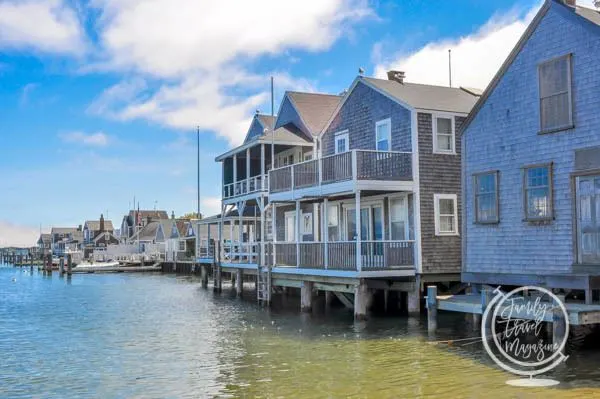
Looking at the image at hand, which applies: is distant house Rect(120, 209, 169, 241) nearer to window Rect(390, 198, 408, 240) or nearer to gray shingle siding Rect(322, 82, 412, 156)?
gray shingle siding Rect(322, 82, 412, 156)

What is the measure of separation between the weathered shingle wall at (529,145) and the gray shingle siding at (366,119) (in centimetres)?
358

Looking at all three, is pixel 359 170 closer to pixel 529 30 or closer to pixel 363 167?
pixel 363 167

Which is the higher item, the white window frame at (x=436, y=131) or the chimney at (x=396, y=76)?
the chimney at (x=396, y=76)

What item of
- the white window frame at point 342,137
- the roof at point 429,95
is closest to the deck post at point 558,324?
the roof at point 429,95

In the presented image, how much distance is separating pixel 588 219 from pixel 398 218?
30.0 feet

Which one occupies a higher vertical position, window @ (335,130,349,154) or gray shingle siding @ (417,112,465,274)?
window @ (335,130,349,154)

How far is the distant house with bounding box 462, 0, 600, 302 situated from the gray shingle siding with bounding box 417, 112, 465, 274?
250cm

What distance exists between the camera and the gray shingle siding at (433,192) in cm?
2480

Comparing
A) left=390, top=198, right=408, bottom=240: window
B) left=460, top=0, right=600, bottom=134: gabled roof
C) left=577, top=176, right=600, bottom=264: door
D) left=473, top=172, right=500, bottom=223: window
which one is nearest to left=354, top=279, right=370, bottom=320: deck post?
left=390, top=198, right=408, bottom=240: window

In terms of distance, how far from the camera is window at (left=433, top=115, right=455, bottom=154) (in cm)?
2544

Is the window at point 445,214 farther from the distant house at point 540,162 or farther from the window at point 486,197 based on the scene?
the window at point 486,197

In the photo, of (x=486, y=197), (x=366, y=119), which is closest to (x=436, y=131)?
(x=366, y=119)

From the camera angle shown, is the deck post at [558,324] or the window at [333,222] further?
the window at [333,222]

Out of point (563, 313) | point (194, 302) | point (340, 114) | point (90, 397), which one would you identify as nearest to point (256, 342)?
point (90, 397)
